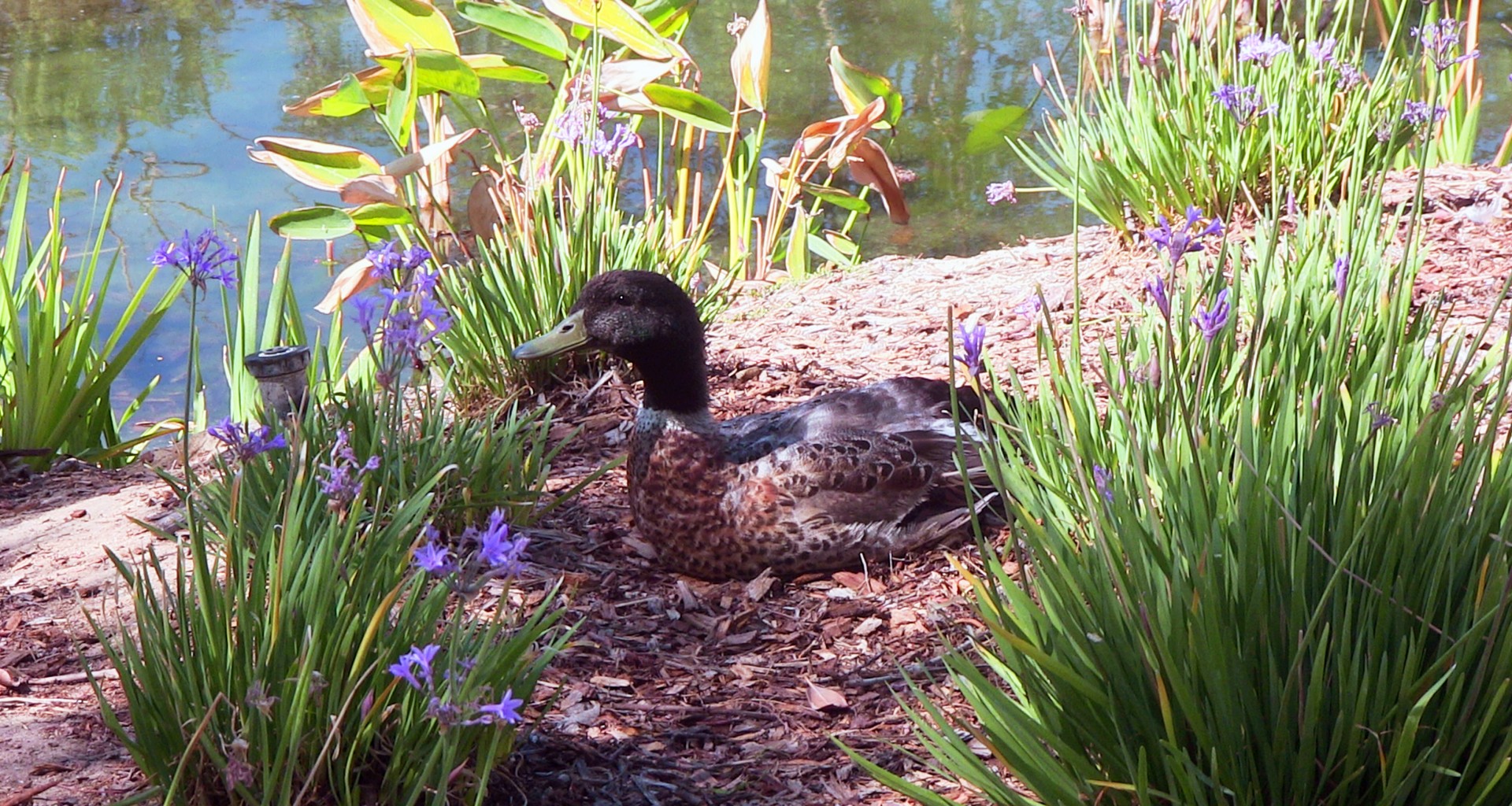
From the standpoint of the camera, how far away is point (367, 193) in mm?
4461

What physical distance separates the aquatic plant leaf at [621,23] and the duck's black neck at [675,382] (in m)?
1.77

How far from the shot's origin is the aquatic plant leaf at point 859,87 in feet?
19.2

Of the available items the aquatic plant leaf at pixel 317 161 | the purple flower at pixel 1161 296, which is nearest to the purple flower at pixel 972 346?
the purple flower at pixel 1161 296

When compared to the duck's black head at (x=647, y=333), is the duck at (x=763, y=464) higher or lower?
lower

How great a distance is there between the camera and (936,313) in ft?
16.3

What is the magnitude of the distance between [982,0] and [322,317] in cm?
708

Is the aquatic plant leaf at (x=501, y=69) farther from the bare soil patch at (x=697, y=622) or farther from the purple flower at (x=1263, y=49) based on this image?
the purple flower at (x=1263, y=49)

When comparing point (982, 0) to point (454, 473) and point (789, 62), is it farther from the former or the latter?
point (454, 473)

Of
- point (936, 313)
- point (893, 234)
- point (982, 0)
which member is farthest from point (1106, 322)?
point (982, 0)

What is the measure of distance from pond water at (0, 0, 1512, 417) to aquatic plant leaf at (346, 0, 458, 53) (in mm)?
2307

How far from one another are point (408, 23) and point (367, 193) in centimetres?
84

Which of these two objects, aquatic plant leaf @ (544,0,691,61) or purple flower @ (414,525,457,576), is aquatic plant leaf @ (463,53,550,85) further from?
purple flower @ (414,525,457,576)

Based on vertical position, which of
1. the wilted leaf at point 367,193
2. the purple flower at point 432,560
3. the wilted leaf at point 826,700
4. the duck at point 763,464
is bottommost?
the wilted leaf at point 826,700

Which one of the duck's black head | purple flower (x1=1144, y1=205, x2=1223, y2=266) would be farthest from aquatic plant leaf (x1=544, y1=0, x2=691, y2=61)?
purple flower (x1=1144, y1=205, x2=1223, y2=266)
